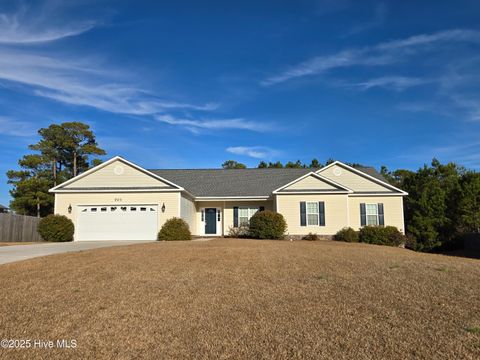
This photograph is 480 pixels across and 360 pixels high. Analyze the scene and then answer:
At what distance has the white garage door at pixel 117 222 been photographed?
912 inches

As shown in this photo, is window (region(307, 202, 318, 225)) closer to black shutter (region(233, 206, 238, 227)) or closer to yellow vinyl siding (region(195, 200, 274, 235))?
yellow vinyl siding (region(195, 200, 274, 235))

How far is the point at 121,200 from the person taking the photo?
23562mm

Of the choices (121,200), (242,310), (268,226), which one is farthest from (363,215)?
(242,310)

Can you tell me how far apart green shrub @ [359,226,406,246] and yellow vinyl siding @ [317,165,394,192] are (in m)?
3.10

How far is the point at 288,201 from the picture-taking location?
24312mm

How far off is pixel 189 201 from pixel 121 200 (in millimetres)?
4290

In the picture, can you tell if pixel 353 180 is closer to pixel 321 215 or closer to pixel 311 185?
pixel 311 185

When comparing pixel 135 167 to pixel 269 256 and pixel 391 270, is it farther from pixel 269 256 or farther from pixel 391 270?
pixel 391 270

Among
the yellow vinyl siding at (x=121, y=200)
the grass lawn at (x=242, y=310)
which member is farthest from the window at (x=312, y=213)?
the grass lawn at (x=242, y=310)

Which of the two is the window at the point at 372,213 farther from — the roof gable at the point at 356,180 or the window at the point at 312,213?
the window at the point at 312,213

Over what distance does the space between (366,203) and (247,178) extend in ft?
28.7

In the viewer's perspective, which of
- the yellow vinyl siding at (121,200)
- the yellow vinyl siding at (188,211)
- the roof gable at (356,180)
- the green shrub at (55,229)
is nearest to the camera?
the green shrub at (55,229)

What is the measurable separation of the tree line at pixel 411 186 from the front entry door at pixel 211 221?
1256cm

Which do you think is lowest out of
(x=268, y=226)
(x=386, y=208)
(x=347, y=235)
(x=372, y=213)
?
(x=347, y=235)
